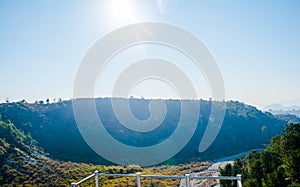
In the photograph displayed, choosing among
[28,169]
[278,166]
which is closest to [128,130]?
[28,169]

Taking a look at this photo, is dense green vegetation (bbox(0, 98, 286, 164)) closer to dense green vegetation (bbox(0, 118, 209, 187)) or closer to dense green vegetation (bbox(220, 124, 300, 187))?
dense green vegetation (bbox(0, 118, 209, 187))

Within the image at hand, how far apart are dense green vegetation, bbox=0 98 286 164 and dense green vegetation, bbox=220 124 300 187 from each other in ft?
58.6

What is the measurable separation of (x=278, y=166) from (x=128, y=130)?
85.1ft

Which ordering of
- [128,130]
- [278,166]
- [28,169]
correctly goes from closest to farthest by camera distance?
[278,166] < [28,169] < [128,130]

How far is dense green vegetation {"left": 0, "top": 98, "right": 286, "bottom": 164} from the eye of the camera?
29.5m

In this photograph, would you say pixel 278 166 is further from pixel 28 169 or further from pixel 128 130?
pixel 128 130

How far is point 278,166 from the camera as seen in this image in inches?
480

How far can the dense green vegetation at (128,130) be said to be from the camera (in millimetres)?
29469

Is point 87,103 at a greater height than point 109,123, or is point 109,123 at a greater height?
point 87,103

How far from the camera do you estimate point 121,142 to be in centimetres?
3359

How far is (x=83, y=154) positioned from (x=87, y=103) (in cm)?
1019

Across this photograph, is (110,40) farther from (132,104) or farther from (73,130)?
(132,104)

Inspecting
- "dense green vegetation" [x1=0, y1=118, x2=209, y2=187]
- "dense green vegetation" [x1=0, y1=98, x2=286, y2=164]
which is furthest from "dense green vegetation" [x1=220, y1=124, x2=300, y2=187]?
"dense green vegetation" [x1=0, y1=98, x2=286, y2=164]

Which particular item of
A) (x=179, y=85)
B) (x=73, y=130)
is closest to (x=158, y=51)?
(x=179, y=85)
